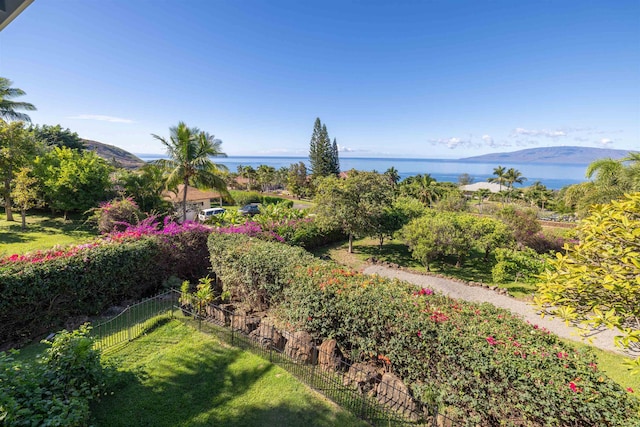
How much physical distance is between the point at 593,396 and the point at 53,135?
59486 mm

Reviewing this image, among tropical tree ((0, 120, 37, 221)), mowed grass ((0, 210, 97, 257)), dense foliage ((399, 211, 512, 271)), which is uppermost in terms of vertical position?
tropical tree ((0, 120, 37, 221))

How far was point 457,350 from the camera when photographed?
15.1 ft

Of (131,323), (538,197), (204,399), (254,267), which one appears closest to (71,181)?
(131,323)

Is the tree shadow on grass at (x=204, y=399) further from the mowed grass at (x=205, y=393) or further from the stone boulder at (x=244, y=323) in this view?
the stone boulder at (x=244, y=323)

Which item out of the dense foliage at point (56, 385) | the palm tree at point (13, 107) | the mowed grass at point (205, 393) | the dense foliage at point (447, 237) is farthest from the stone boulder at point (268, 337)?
the palm tree at point (13, 107)

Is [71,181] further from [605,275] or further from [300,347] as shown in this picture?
[605,275]

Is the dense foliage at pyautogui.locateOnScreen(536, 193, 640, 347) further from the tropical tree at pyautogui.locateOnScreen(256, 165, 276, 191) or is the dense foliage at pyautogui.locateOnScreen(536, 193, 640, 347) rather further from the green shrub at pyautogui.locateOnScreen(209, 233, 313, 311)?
the tropical tree at pyautogui.locateOnScreen(256, 165, 276, 191)

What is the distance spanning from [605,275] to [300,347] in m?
5.37

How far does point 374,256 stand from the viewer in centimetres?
1667

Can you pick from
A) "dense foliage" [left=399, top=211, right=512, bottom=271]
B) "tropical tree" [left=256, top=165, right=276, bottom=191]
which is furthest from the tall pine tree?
"dense foliage" [left=399, top=211, right=512, bottom=271]

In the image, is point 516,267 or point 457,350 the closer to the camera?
point 457,350

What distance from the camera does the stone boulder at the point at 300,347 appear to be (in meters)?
6.25

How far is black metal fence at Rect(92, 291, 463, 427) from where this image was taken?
4.96m

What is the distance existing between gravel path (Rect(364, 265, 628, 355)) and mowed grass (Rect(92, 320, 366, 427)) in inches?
211
